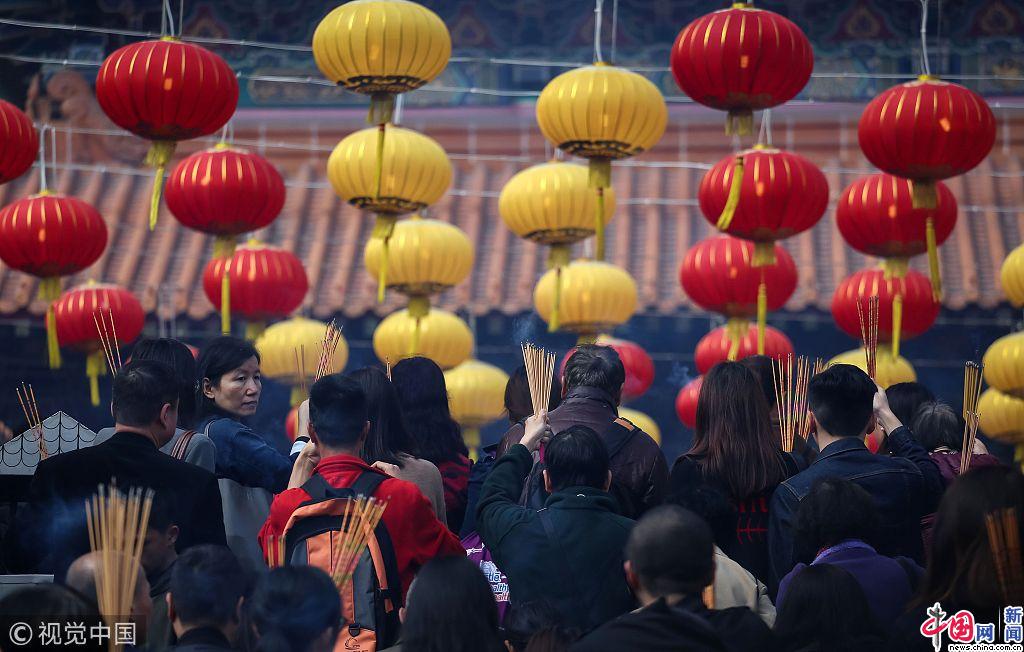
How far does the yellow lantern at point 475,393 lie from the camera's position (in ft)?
26.2

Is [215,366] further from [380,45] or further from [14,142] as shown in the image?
[14,142]

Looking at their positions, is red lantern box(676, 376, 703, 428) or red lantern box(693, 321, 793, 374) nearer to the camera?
red lantern box(693, 321, 793, 374)

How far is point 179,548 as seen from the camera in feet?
10.8

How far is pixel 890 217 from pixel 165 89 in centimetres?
315

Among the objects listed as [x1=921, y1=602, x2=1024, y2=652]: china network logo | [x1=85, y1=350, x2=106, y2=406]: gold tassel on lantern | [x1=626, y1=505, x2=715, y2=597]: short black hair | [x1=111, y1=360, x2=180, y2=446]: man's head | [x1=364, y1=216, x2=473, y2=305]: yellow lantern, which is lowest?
[x1=921, y1=602, x2=1024, y2=652]: china network logo

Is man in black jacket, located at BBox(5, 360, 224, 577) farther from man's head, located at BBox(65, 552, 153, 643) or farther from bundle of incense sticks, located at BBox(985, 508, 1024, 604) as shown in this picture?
bundle of incense sticks, located at BBox(985, 508, 1024, 604)

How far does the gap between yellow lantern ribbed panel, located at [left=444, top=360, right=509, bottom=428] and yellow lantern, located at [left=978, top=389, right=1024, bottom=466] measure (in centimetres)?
253

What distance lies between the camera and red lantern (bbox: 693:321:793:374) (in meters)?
7.18

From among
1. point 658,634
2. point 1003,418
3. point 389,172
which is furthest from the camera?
point 1003,418

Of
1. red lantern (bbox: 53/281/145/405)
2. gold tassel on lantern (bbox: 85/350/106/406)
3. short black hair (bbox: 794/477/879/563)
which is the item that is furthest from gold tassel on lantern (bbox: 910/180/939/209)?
gold tassel on lantern (bbox: 85/350/106/406)

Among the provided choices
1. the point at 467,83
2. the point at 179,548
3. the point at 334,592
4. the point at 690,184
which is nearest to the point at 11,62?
the point at 467,83

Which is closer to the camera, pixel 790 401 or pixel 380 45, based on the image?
pixel 790 401

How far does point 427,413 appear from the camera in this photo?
3895 mm

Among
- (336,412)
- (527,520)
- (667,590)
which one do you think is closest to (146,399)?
(336,412)
